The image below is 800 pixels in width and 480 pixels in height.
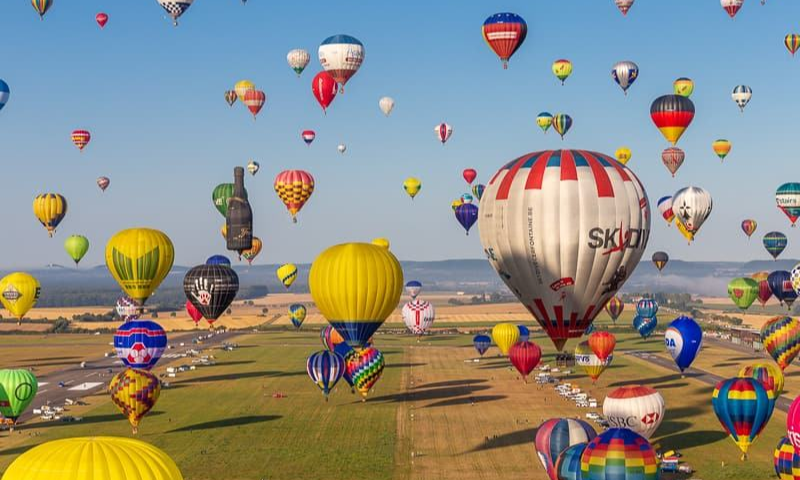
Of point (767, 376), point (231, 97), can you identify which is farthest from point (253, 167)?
point (767, 376)

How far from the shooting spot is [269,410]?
281 ft

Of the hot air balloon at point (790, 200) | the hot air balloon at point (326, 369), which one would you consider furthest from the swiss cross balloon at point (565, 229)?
the hot air balloon at point (790, 200)

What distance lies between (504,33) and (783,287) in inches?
1982

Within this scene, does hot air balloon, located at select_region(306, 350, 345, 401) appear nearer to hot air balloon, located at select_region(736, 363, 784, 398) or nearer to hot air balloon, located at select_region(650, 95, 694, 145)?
hot air balloon, located at select_region(736, 363, 784, 398)

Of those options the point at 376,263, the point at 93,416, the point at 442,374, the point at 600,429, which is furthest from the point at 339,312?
the point at 442,374

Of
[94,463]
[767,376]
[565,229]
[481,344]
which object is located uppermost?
[565,229]

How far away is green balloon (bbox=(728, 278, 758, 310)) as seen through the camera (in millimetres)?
121062

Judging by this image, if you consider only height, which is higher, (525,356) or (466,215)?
(466,215)

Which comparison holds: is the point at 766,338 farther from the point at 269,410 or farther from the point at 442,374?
the point at 269,410

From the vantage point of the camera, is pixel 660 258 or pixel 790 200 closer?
pixel 790 200

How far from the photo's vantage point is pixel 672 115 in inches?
3730

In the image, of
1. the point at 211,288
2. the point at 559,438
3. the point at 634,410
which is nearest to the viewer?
the point at 559,438

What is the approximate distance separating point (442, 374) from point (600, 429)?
3919 cm

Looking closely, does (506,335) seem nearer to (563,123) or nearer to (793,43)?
(563,123)
